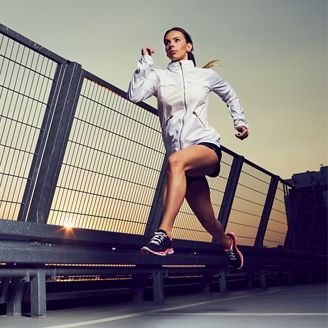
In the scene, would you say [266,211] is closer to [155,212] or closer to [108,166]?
[155,212]

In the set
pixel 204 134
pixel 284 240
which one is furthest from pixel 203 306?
pixel 284 240

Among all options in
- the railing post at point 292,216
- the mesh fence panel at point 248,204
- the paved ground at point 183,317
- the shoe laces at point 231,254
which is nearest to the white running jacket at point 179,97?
the shoe laces at point 231,254

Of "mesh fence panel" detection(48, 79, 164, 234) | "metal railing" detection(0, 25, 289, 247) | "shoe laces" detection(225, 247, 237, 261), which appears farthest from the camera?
"mesh fence panel" detection(48, 79, 164, 234)

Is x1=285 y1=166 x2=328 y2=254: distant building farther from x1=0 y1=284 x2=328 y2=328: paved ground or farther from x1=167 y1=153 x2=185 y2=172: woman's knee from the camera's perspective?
x1=167 y1=153 x2=185 y2=172: woman's knee

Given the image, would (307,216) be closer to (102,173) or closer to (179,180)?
(102,173)

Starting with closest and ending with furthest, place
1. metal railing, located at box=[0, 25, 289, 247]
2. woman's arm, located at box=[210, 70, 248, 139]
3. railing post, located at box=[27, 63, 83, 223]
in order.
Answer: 1. woman's arm, located at box=[210, 70, 248, 139]
2. metal railing, located at box=[0, 25, 289, 247]
3. railing post, located at box=[27, 63, 83, 223]

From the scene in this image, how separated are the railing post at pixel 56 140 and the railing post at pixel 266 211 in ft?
19.8

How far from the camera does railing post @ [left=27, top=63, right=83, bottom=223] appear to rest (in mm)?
4293

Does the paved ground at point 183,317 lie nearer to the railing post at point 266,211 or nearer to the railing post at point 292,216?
the railing post at point 266,211

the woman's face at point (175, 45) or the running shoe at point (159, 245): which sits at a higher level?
the woman's face at point (175, 45)

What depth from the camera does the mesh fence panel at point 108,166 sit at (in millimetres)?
4691

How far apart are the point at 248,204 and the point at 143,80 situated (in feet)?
19.6

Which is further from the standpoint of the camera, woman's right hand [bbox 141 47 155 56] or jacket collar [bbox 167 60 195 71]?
jacket collar [bbox 167 60 195 71]

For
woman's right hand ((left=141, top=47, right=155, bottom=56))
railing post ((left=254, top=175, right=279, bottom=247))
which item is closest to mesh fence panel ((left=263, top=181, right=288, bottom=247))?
railing post ((left=254, top=175, right=279, bottom=247))
